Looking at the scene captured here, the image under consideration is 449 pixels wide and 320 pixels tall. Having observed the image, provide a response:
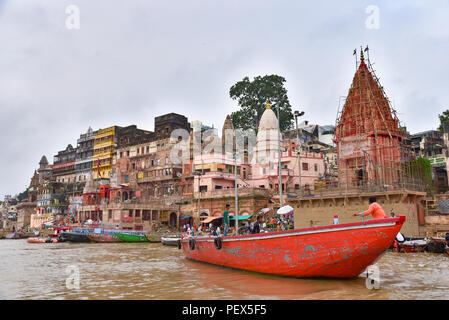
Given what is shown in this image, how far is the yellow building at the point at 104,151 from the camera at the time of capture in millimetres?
73562

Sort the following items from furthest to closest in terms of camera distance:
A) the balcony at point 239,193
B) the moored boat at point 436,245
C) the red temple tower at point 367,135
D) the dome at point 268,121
Result: the dome at point 268,121 < the balcony at point 239,193 < the red temple tower at point 367,135 < the moored boat at point 436,245

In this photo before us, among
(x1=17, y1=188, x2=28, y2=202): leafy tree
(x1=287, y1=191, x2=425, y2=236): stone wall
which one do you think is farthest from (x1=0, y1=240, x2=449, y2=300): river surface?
(x1=17, y1=188, x2=28, y2=202): leafy tree

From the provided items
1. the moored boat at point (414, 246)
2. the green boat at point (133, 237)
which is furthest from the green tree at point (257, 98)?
the moored boat at point (414, 246)

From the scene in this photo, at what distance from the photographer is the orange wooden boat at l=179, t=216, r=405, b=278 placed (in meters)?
9.91

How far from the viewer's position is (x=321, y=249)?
10703mm

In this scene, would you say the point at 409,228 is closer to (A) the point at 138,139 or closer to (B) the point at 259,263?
(B) the point at 259,263

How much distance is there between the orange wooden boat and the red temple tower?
20299 millimetres

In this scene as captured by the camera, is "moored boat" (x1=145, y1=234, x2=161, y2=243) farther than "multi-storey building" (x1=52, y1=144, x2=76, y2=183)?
No

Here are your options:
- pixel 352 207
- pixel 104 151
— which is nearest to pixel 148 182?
pixel 104 151

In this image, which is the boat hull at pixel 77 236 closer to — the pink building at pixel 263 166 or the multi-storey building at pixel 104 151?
the pink building at pixel 263 166

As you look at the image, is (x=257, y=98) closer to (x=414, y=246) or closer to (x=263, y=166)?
(x=263, y=166)

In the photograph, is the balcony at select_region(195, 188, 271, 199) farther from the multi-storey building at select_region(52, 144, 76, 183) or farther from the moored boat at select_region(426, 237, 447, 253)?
the multi-storey building at select_region(52, 144, 76, 183)

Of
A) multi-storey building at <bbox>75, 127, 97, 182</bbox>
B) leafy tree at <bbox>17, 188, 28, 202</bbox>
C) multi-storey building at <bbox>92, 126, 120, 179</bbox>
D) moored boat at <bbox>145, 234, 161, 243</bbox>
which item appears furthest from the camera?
leafy tree at <bbox>17, 188, 28, 202</bbox>

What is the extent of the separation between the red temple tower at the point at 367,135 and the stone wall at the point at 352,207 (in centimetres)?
252
